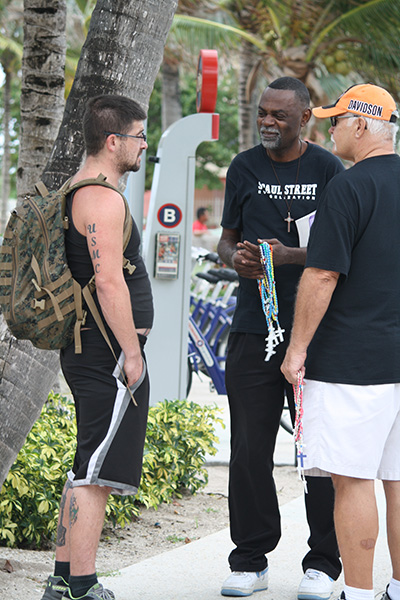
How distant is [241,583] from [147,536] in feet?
3.52

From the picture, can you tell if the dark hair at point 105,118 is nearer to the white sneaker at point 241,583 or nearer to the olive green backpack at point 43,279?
the olive green backpack at point 43,279

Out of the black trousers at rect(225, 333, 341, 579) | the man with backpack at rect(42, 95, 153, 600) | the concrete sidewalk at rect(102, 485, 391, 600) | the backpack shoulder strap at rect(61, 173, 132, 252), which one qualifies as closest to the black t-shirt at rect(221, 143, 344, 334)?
the black trousers at rect(225, 333, 341, 579)

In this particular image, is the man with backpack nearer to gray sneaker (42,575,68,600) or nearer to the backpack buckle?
gray sneaker (42,575,68,600)

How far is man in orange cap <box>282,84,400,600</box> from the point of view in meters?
2.90

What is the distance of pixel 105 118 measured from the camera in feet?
9.86

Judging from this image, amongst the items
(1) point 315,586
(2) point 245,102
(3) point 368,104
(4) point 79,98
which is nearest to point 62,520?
(1) point 315,586

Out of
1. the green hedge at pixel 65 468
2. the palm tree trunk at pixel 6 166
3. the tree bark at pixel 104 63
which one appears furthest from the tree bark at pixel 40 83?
the palm tree trunk at pixel 6 166

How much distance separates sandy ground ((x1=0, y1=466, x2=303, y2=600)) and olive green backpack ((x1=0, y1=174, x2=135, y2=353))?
125cm

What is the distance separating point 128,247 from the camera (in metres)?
3.06

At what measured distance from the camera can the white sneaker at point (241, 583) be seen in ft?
11.6

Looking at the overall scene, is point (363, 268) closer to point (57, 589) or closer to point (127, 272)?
point (127, 272)

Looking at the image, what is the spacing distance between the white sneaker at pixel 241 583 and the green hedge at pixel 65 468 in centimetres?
93

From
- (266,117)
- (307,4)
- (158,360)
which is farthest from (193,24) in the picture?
(266,117)

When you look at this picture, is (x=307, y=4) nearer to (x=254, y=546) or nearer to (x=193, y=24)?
(x=193, y=24)
